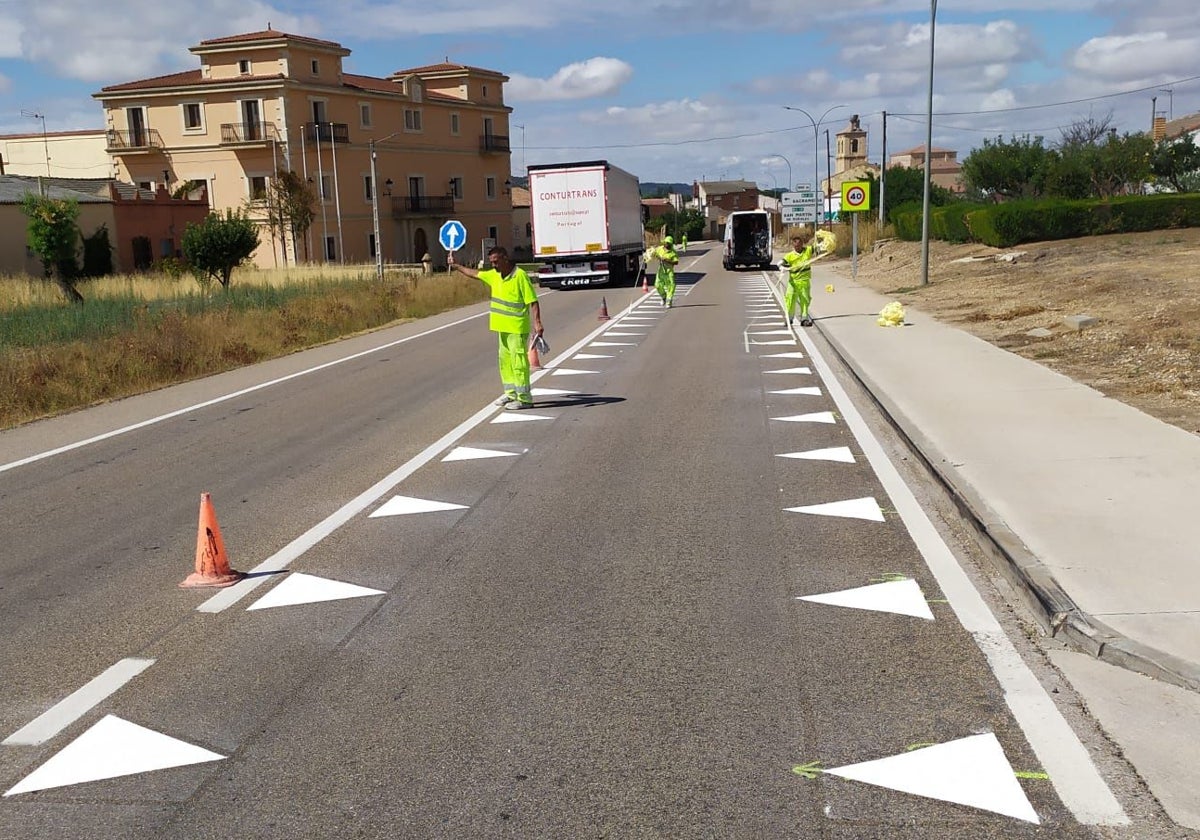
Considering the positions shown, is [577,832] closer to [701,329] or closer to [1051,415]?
[1051,415]

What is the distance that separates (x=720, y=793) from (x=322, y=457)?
7.17 m

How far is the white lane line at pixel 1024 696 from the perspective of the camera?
3939mm

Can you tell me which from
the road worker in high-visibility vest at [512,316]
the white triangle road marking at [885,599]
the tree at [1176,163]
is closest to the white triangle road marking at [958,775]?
the white triangle road marking at [885,599]

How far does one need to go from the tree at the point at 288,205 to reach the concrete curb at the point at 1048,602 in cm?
5748

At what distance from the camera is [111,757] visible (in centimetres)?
446

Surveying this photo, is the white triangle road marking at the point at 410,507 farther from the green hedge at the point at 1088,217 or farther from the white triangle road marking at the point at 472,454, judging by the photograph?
the green hedge at the point at 1088,217

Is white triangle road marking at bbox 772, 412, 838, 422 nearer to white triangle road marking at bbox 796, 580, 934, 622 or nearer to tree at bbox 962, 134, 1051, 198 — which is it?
white triangle road marking at bbox 796, 580, 934, 622

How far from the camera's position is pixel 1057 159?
5741 cm

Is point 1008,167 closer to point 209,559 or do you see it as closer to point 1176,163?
point 1176,163

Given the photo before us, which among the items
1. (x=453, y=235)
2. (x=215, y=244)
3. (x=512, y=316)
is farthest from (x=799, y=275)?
(x=215, y=244)

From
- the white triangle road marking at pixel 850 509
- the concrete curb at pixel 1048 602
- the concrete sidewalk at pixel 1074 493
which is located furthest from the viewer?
the white triangle road marking at pixel 850 509

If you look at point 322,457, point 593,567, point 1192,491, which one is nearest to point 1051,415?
point 1192,491

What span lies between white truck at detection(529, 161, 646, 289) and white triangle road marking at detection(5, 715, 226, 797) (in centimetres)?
3404

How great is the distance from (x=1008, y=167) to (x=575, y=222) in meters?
32.3
